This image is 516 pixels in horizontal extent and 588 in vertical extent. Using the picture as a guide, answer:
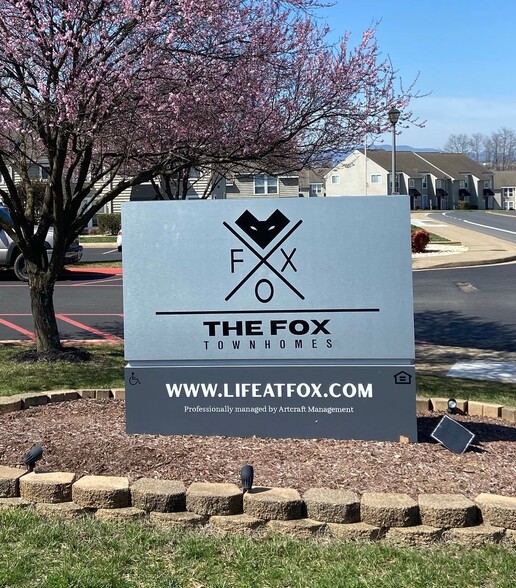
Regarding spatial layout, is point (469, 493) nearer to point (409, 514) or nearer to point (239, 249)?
point (409, 514)

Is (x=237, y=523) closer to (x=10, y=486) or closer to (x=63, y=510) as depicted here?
(x=63, y=510)

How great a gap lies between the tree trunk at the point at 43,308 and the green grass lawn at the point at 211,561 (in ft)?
17.6

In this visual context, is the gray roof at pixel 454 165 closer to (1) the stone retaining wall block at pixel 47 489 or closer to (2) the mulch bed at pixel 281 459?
(2) the mulch bed at pixel 281 459

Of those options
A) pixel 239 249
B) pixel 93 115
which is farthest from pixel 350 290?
pixel 93 115

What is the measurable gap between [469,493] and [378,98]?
21.2ft

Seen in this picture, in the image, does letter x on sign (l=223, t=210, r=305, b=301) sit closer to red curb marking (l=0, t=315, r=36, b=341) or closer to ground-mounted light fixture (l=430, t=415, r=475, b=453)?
ground-mounted light fixture (l=430, t=415, r=475, b=453)

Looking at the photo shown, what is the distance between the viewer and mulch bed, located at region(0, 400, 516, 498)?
182 inches

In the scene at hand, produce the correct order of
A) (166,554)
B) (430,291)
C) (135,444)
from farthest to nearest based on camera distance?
(430,291), (135,444), (166,554)

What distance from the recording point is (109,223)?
40406 mm

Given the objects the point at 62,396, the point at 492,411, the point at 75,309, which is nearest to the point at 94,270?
the point at 75,309

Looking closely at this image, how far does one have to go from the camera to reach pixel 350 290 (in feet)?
17.5

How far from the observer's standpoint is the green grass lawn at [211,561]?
139 inches

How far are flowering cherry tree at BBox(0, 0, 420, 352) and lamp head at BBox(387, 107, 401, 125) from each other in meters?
0.12

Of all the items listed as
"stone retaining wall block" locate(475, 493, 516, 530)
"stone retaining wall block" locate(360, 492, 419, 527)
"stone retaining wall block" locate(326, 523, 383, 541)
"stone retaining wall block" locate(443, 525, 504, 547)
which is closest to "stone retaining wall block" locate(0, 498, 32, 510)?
"stone retaining wall block" locate(326, 523, 383, 541)
